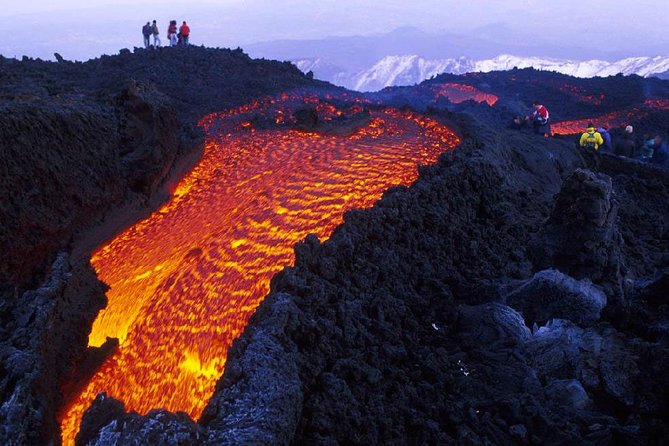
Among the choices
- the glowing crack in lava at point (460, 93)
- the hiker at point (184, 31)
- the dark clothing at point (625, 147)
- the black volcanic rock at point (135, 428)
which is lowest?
the dark clothing at point (625, 147)

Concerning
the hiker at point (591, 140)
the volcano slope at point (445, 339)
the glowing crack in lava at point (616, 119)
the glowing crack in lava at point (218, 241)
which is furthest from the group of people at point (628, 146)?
the volcano slope at point (445, 339)

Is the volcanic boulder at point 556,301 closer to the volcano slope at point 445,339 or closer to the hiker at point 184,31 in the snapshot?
the volcano slope at point 445,339

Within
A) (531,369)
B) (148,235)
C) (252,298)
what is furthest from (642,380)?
(148,235)

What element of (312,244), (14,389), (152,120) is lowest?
(14,389)

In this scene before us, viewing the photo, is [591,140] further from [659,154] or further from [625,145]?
[659,154]

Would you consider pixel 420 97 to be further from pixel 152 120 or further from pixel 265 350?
pixel 265 350

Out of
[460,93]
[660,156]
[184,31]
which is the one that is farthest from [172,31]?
[660,156]
